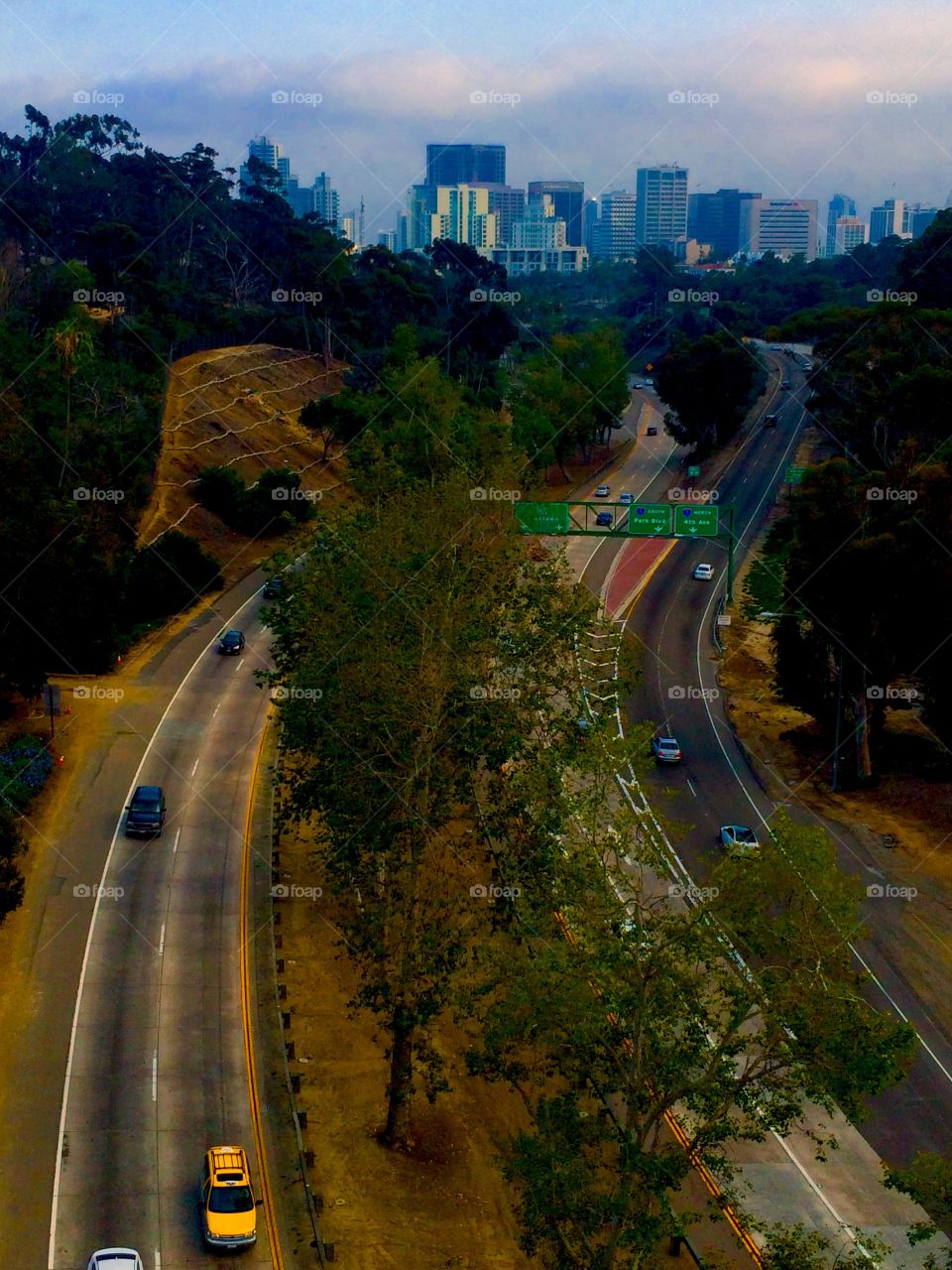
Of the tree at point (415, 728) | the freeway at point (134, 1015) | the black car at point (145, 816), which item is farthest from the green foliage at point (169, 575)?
the tree at point (415, 728)

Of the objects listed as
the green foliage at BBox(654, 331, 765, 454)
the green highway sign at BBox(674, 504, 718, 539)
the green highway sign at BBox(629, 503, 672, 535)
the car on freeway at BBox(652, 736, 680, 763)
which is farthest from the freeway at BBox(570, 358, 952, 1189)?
the green foliage at BBox(654, 331, 765, 454)

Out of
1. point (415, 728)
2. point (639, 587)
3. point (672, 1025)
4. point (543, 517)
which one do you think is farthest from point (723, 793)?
point (672, 1025)

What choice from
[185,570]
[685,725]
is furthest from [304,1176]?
[185,570]

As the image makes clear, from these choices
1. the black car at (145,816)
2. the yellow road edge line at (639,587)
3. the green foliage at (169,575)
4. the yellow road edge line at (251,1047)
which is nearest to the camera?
the yellow road edge line at (251,1047)

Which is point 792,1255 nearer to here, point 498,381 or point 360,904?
point 360,904

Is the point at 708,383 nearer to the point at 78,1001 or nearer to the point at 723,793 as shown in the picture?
the point at 723,793

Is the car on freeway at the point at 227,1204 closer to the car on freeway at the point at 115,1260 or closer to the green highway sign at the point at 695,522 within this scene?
the car on freeway at the point at 115,1260

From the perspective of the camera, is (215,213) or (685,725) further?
(215,213)

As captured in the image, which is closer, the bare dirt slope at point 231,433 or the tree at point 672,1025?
the tree at point 672,1025
